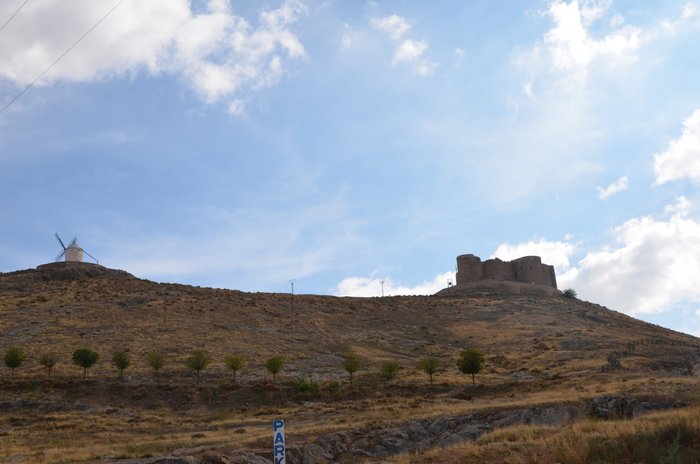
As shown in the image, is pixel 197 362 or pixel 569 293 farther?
pixel 569 293

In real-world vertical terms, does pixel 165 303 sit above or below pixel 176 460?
above

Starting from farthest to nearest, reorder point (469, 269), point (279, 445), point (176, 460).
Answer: point (469, 269), point (176, 460), point (279, 445)

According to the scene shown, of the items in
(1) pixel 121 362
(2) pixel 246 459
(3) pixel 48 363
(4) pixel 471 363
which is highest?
(3) pixel 48 363

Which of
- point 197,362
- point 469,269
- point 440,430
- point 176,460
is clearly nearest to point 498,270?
point 469,269

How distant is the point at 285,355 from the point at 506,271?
4351 cm

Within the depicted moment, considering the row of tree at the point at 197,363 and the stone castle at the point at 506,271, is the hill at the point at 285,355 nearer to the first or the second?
the row of tree at the point at 197,363

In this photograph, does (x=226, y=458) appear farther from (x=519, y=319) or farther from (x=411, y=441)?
(x=519, y=319)

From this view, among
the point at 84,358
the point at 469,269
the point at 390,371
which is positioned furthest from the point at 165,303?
the point at 469,269

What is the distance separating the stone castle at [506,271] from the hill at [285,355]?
166 inches

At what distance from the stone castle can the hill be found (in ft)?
13.8

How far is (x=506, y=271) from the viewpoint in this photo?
3236 inches

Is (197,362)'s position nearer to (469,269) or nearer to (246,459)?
(246,459)

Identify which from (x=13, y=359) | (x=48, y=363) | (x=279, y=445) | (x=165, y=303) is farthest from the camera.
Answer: (x=165, y=303)

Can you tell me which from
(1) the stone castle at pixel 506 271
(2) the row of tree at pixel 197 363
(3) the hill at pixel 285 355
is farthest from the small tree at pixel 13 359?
(1) the stone castle at pixel 506 271
